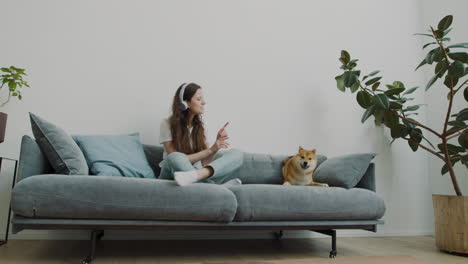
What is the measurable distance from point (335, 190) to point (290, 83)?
1258 mm

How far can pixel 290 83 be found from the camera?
3084 mm

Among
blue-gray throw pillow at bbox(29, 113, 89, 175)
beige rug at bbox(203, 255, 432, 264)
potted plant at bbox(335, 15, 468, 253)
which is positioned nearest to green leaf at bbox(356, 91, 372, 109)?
potted plant at bbox(335, 15, 468, 253)

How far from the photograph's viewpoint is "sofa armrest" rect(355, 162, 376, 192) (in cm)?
231

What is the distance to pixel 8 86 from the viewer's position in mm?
2320

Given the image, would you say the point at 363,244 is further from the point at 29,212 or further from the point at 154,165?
the point at 29,212

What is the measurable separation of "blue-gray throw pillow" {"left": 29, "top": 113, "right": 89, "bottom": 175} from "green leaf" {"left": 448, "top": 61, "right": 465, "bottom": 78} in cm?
235

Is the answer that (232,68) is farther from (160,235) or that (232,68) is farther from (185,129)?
(160,235)

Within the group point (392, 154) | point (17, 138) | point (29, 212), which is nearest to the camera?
point (29, 212)

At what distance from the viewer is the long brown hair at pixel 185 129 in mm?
2316

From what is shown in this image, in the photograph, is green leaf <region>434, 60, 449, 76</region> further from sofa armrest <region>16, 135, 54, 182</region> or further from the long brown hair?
sofa armrest <region>16, 135, 54, 182</region>

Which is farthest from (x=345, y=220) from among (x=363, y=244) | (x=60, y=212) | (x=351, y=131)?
(x=60, y=212)

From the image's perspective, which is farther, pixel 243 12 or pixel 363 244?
pixel 243 12

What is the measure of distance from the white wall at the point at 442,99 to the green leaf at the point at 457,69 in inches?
33.3

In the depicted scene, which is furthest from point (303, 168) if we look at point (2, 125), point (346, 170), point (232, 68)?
point (2, 125)
